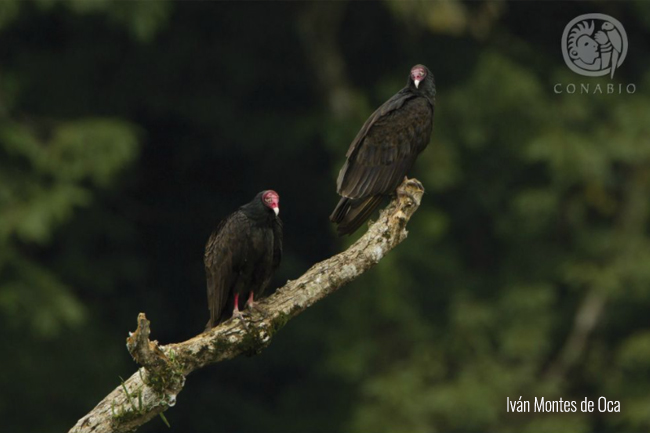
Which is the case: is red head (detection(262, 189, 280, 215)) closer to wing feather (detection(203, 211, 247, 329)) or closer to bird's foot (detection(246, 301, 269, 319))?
wing feather (detection(203, 211, 247, 329))

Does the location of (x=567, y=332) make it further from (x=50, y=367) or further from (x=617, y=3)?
(x=50, y=367)

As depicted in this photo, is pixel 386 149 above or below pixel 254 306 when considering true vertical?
above

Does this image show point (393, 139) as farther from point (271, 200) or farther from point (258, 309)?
point (258, 309)

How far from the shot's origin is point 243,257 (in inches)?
227

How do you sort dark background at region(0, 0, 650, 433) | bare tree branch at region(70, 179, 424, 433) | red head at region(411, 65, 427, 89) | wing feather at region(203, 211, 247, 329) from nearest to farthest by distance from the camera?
bare tree branch at region(70, 179, 424, 433), wing feather at region(203, 211, 247, 329), red head at region(411, 65, 427, 89), dark background at region(0, 0, 650, 433)

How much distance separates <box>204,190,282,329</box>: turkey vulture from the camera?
5.74 m

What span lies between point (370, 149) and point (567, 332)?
791cm

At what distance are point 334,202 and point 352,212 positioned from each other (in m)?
7.52

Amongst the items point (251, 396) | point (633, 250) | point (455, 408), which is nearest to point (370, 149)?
point (455, 408)

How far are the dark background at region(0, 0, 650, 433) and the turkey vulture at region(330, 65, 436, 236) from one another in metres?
5.14

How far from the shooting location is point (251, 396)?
1453 centimetres

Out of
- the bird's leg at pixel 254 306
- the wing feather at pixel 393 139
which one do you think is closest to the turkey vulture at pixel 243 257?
the bird's leg at pixel 254 306

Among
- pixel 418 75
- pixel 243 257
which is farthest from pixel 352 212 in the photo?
pixel 418 75

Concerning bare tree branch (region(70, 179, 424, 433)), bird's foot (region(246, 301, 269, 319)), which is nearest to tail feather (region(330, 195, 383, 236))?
bare tree branch (region(70, 179, 424, 433))
